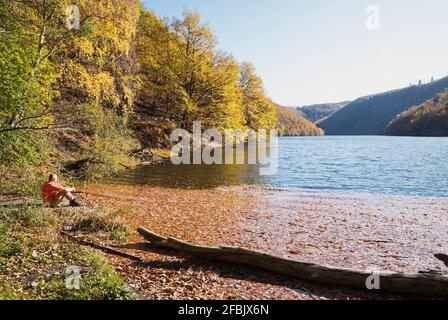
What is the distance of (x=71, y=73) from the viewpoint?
63.3 feet

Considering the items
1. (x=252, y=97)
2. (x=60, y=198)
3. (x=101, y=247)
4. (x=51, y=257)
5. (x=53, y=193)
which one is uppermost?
(x=252, y=97)

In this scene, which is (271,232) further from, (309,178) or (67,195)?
(309,178)

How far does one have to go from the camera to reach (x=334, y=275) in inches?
341

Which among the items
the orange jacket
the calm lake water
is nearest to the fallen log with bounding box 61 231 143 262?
the orange jacket

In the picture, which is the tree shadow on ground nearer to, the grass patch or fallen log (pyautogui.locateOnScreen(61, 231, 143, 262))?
fallen log (pyautogui.locateOnScreen(61, 231, 143, 262))

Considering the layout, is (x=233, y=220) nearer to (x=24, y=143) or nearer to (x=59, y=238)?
(x=59, y=238)

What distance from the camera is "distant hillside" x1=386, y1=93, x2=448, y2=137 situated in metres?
160

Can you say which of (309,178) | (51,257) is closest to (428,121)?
(309,178)

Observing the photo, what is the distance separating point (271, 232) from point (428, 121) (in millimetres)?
182849

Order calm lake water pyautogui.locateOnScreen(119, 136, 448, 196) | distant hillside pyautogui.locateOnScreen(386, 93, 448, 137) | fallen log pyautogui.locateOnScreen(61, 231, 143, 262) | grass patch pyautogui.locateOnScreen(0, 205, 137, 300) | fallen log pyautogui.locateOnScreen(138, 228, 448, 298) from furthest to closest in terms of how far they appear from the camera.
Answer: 1. distant hillside pyautogui.locateOnScreen(386, 93, 448, 137)
2. calm lake water pyautogui.locateOnScreen(119, 136, 448, 196)
3. fallen log pyautogui.locateOnScreen(61, 231, 143, 262)
4. fallen log pyautogui.locateOnScreen(138, 228, 448, 298)
5. grass patch pyautogui.locateOnScreen(0, 205, 137, 300)

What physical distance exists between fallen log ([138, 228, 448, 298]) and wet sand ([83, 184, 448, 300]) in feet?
0.69

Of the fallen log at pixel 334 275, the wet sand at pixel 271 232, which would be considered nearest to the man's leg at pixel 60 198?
the wet sand at pixel 271 232

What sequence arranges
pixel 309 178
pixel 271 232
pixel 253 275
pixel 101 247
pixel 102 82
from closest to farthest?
pixel 253 275 < pixel 101 247 < pixel 271 232 < pixel 102 82 < pixel 309 178
